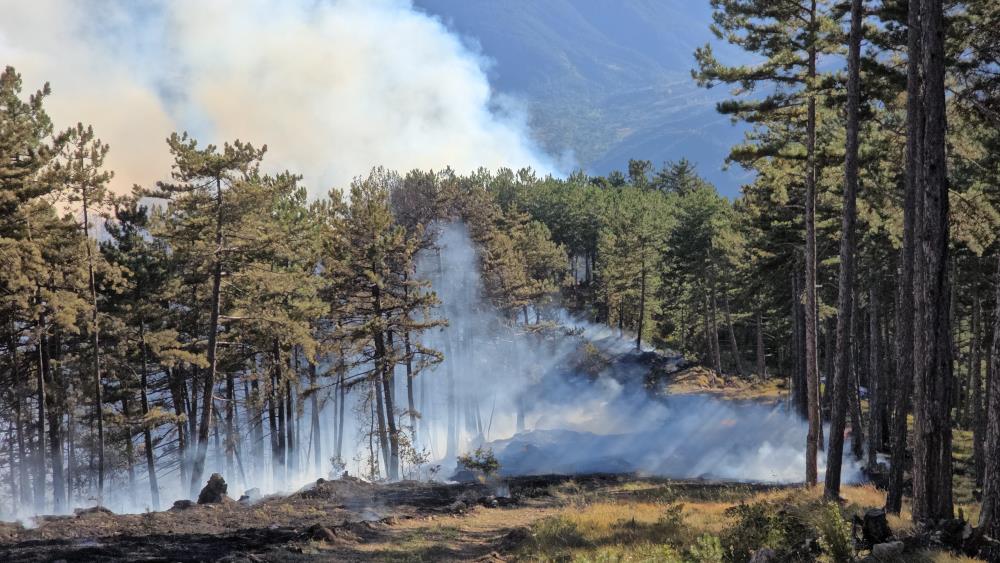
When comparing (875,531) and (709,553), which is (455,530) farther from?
(875,531)

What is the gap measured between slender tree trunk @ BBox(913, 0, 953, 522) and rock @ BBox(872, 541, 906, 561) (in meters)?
3.71

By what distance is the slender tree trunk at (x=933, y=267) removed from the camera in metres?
10.9

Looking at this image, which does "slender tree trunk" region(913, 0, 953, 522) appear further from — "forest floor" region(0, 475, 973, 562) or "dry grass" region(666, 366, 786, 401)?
"dry grass" region(666, 366, 786, 401)

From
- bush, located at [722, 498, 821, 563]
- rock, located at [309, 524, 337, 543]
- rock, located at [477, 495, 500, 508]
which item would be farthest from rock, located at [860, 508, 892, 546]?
rock, located at [477, 495, 500, 508]

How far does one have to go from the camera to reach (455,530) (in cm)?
1698

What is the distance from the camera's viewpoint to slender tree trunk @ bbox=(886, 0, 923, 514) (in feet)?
41.9

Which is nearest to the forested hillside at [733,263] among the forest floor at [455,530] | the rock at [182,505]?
the forest floor at [455,530]

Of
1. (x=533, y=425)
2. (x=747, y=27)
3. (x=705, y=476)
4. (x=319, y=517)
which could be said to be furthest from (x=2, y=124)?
(x=533, y=425)

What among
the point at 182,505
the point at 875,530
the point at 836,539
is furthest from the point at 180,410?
the point at 875,530

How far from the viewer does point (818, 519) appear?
9469mm

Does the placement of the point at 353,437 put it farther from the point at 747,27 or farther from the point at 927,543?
the point at 927,543

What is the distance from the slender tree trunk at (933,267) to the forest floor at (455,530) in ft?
3.66

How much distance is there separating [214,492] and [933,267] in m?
21.2

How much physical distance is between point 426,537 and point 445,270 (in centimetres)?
3450
